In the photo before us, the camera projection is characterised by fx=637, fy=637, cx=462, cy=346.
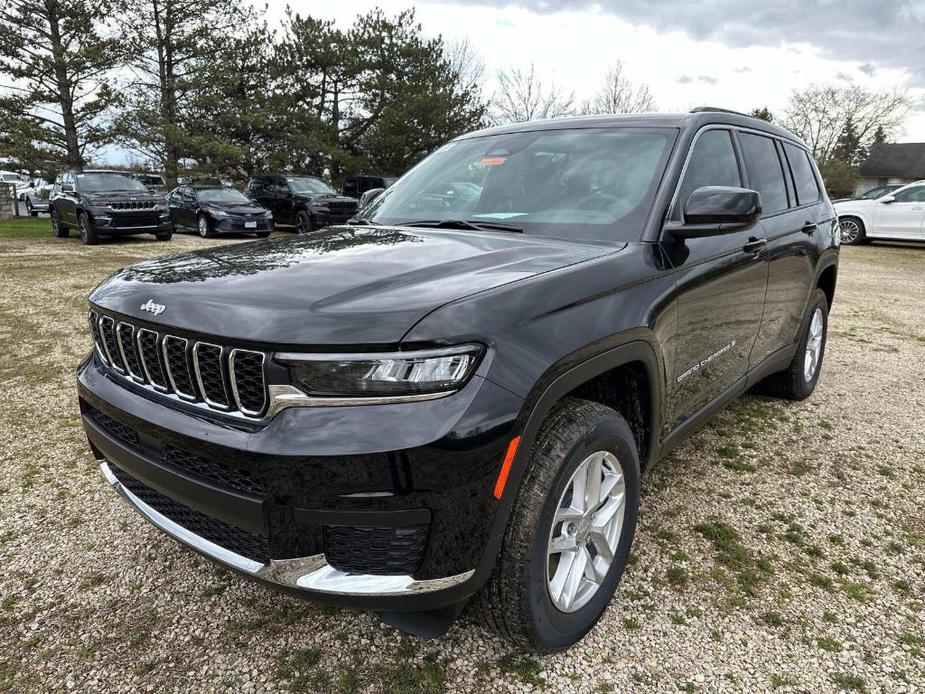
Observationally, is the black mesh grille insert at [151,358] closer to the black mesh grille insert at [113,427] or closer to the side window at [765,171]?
the black mesh grille insert at [113,427]

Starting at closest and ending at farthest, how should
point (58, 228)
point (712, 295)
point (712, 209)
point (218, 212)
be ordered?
1. point (712, 209)
2. point (712, 295)
3. point (218, 212)
4. point (58, 228)

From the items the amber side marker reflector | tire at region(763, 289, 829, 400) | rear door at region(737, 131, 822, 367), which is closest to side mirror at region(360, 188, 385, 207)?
rear door at region(737, 131, 822, 367)

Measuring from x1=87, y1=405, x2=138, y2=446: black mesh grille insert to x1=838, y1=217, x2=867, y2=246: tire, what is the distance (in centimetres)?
1839

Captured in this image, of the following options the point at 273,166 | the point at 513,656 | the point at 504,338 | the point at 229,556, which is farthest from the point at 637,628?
the point at 273,166

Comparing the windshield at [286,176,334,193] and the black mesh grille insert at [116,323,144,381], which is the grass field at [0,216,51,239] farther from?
the black mesh grille insert at [116,323,144,381]

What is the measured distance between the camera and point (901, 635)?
2.21m

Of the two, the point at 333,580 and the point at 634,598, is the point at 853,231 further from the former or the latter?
the point at 333,580

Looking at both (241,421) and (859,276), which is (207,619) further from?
(859,276)

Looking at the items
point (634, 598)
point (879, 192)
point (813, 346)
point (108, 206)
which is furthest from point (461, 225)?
point (879, 192)

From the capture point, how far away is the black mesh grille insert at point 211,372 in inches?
69.6

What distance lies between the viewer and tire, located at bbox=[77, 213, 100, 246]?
14562mm

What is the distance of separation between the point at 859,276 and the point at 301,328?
494 inches

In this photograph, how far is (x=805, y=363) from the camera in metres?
4.35

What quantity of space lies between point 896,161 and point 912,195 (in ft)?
158
